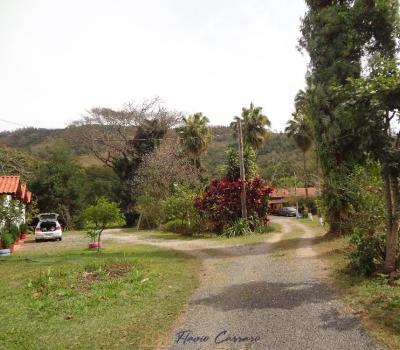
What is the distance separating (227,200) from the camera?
909 inches

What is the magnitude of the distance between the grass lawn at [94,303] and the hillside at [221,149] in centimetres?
3974

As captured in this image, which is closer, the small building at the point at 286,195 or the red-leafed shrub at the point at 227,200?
the red-leafed shrub at the point at 227,200

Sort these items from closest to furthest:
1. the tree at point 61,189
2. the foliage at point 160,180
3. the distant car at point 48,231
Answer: the distant car at point 48,231
the foliage at point 160,180
the tree at point 61,189

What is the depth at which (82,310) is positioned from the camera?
25.6ft

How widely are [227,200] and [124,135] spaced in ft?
72.8

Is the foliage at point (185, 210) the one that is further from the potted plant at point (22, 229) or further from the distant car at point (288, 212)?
the distant car at point (288, 212)

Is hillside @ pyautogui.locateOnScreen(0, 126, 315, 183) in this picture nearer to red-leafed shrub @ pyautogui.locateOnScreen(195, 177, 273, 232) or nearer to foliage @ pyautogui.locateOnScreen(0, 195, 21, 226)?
red-leafed shrub @ pyautogui.locateOnScreen(195, 177, 273, 232)

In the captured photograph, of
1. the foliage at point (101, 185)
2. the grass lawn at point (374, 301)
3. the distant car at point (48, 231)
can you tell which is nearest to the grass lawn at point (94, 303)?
the grass lawn at point (374, 301)

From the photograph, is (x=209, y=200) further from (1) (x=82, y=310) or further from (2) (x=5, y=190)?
(1) (x=82, y=310)

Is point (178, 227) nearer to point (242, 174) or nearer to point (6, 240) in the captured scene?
point (242, 174)

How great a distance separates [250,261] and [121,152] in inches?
1241

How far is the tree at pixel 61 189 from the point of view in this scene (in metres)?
38.7

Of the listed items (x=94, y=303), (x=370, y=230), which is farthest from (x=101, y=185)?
(x=370, y=230)

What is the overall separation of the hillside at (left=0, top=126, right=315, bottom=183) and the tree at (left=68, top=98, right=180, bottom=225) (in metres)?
8.53
